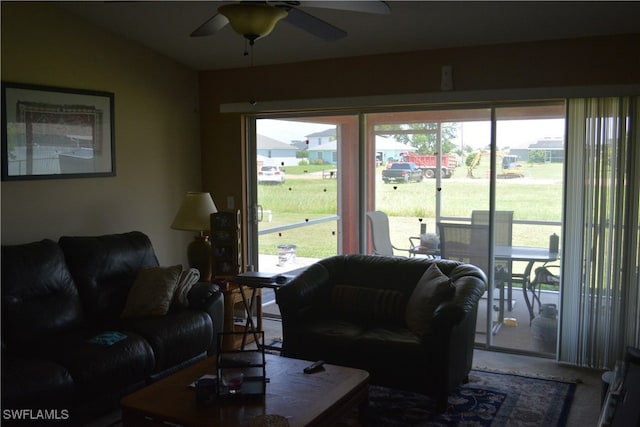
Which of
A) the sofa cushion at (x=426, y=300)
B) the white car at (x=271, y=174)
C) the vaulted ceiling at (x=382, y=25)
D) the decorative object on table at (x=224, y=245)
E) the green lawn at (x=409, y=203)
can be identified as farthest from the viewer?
the white car at (x=271, y=174)

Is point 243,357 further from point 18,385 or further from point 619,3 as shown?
point 619,3

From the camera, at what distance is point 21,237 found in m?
4.31

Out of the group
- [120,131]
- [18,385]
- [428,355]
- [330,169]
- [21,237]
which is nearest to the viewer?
[18,385]

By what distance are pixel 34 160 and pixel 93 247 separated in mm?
768

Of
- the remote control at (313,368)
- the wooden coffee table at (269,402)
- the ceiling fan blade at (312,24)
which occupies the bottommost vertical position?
the wooden coffee table at (269,402)

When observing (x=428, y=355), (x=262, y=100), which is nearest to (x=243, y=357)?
(x=428, y=355)

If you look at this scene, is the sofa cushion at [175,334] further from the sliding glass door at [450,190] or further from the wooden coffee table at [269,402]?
the sliding glass door at [450,190]

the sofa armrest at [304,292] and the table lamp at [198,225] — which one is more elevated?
the table lamp at [198,225]

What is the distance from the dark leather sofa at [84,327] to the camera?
3258 millimetres

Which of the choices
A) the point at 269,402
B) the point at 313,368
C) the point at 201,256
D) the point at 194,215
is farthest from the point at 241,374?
the point at 194,215

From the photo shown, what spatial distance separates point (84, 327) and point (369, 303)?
196cm

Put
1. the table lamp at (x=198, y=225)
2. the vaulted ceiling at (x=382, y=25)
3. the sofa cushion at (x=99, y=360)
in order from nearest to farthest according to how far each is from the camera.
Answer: the sofa cushion at (x=99, y=360) < the vaulted ceiling at (x=382, y=25) < the table lamp at (x=198, y=225)

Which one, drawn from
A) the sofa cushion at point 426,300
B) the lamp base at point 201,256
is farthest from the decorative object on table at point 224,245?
the sofa cushion at point 426,300

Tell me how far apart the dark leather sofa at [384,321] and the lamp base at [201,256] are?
109 centimetres
